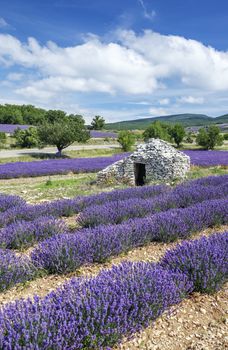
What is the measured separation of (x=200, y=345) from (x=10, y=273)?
179cm

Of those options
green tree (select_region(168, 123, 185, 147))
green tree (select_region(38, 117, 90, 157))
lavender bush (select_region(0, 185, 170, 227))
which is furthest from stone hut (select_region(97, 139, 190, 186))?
green tree (select_region(168, 123, 185, 147))

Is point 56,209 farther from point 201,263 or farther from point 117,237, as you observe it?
point 201,263

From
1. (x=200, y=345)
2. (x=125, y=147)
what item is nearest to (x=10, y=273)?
(x=200, y=345)

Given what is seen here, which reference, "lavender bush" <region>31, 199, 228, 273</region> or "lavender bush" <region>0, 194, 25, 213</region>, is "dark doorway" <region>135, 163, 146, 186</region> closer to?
"lavender bush" <region>0, 194, 25, 213</region>

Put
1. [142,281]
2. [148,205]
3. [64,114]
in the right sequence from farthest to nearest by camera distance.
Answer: [64,114]
[148,205]
[142,281]

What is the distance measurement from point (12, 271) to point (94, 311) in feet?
4.47

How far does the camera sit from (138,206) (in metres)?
5.56

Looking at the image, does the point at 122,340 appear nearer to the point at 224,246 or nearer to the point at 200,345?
the point at 200,345

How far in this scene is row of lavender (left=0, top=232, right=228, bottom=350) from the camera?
184cm

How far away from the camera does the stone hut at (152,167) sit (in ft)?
41.4

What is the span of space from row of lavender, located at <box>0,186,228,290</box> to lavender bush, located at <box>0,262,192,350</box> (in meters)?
0.87

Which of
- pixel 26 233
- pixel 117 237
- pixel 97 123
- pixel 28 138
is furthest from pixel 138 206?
pixel 97 123

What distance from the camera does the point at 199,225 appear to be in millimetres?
4410

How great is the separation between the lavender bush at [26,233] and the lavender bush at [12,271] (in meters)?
0.96
